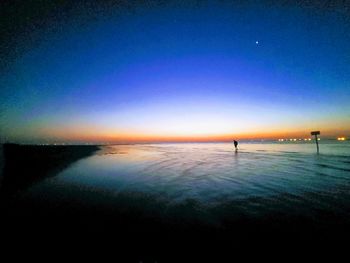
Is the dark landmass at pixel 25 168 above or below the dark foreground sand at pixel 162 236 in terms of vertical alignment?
above

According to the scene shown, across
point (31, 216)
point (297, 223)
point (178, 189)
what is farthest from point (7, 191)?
point (297, 223)

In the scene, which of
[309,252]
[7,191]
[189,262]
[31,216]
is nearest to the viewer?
[189,262]

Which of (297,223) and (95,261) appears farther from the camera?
(297,223)

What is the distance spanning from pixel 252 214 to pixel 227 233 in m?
1.88

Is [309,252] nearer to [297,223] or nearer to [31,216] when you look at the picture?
[297,223]

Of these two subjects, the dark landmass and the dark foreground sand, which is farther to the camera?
Answer: the dark landmass

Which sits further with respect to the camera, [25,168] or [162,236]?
[25,168]

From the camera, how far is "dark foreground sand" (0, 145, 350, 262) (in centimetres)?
502

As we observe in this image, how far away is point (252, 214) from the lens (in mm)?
7410

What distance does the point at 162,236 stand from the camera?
5.85 meters

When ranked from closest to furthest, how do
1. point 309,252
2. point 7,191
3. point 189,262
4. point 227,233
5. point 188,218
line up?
point 189,262 → point 309,252 → point 227,233 → point 188,218 → point 7,191

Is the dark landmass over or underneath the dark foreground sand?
over

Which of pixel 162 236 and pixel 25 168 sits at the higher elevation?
pixel 25 168

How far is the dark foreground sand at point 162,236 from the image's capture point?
502cm
